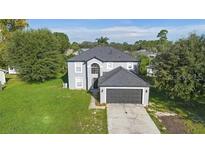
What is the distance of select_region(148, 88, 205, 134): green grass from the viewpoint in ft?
47.7

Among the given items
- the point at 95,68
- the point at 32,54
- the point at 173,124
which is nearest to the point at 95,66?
the point at 95,68

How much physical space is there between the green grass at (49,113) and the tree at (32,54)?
212 inches

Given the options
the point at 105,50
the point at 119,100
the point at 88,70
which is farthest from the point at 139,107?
the point at 105,50

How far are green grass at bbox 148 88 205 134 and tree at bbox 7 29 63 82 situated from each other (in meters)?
17.0

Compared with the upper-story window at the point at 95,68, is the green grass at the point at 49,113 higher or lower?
lower

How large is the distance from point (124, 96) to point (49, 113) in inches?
300

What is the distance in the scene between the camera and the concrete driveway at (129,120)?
13.6 meters

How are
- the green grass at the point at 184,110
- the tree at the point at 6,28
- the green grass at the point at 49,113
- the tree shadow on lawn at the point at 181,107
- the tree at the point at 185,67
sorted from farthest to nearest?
the tree at the point at 6,28
the tree shadow on lawn at the point at 181,107
the tree at the point at 185,67
the green grass at the point at 184,110
the green grass at the point at 49,113

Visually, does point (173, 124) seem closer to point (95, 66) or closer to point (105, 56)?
point (95, 66)

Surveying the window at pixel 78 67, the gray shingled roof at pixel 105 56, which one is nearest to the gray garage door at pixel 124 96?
the gray shingled roof at pixel 105 56

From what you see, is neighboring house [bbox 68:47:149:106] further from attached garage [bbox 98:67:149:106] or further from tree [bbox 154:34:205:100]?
tree [bbox 154:34:205:100]

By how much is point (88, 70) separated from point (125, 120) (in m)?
11.6

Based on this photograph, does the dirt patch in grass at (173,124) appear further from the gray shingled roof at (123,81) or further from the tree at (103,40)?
the tree at (103,40)

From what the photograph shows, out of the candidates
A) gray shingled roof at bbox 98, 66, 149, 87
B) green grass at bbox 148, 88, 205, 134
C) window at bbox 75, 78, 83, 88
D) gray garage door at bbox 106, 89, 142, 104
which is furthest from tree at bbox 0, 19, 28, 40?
green grass at bbox 148, 88, 205, 134
